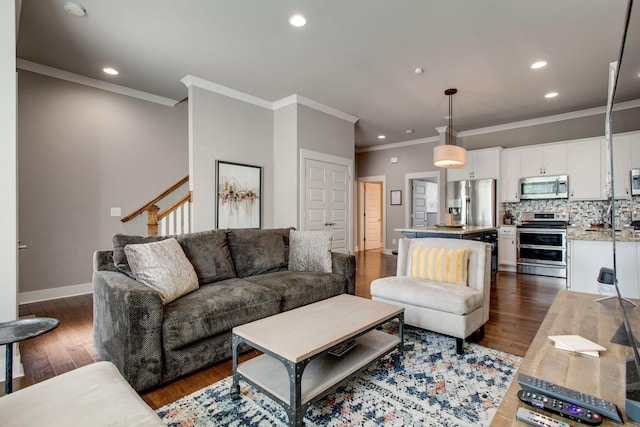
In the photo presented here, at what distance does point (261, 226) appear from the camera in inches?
190

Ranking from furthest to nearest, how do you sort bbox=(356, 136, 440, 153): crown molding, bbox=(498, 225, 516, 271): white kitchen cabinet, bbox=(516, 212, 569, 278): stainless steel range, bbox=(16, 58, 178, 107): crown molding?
1. bbox=(356, 136, 440, 153): crown molding
2. bbox=(498, 225, 516, 271): white kitchen cabinet
3. bbox=(516, 212, 569, 278): stainless steel range
4. bbox=(16, 58, 178, 107): crown molding

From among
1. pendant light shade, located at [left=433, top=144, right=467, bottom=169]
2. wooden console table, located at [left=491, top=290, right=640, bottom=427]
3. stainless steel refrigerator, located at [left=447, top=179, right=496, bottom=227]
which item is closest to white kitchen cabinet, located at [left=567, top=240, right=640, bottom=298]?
wooden console table, located at [left=491, top=290, right=640, bottom=427]

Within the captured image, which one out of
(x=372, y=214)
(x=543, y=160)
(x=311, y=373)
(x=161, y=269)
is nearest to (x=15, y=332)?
(x=161, y=269)

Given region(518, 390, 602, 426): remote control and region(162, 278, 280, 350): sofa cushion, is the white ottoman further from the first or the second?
region(518, 390, 602, 426): remote control

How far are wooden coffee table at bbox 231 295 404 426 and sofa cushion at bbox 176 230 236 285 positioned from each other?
40.8 inches

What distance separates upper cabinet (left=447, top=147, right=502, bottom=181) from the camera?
5945 millimetres

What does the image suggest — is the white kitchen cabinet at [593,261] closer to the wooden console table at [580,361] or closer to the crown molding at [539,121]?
the wooden console table at [580,361]

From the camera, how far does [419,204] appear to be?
7.98m

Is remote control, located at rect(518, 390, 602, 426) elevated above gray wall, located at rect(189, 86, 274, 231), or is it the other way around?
gray wall, located at rect(189, 86, 274, 231)

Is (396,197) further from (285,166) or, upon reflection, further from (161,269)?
(161,269)

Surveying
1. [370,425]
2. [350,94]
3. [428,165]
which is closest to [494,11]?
[350,94]

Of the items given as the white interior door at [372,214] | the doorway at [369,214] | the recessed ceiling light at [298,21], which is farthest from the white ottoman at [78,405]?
the white interior door at [372,214]

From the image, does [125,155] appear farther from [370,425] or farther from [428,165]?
[428,165]

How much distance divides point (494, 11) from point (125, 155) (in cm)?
473
